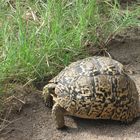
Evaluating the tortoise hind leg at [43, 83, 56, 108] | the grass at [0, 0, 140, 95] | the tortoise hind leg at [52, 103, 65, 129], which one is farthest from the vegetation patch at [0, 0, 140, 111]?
the tortoise hind leg at [52, 103, 65, 129]

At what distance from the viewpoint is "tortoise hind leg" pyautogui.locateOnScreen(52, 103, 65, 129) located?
2.80m

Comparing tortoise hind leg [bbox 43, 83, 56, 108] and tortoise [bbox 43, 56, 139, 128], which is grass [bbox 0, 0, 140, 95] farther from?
tortoise [bbox 43, 56, 139, 128]

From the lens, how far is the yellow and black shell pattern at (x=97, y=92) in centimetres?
276

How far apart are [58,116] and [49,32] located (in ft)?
2.39

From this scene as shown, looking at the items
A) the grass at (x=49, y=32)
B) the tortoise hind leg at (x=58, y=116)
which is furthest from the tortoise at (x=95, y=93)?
the grass at (x=49, y=32)

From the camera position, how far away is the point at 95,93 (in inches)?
108

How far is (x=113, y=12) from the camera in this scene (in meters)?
3.70

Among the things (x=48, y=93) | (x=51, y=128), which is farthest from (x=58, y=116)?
(x=48, y=93)

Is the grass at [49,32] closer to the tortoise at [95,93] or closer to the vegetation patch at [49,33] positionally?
the vegetation patch at [49,33]

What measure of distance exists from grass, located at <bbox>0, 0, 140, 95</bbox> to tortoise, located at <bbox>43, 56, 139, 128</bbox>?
0.34 meters

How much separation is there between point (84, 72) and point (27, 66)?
48 cm

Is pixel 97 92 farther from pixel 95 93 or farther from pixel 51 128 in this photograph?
pixel 51 128

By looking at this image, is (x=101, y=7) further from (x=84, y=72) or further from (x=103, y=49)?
(x=84, y=72)

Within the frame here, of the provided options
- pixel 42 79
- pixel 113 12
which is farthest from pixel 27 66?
pixel 113 12
